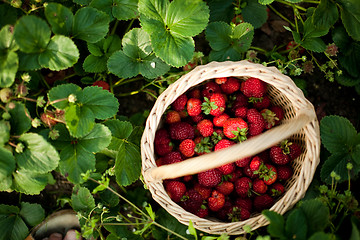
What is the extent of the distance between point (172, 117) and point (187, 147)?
150 millimetres

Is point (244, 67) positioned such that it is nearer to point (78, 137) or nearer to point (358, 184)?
point (78, 137)

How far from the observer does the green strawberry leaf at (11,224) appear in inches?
57.4

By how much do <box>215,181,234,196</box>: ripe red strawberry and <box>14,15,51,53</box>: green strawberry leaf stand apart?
0.89 meters

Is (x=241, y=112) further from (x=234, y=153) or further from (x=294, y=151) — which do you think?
(x=234, y=153)

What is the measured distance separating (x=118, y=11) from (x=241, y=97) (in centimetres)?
66

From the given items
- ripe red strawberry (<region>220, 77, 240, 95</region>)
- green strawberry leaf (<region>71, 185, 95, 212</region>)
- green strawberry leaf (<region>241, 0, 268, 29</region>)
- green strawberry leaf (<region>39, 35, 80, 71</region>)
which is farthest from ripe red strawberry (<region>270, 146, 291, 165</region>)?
green strawberry leaf (<region>39, 35, 80, 71</region>)

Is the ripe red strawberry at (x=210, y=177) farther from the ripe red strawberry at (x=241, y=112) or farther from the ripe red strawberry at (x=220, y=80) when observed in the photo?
the ripe red strawberry at (x=220, y=80)

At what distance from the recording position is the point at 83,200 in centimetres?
139

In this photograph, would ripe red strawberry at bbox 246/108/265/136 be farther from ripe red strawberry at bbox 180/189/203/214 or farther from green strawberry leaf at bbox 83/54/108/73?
green strawberry leaf at bbox 83/54/108/73

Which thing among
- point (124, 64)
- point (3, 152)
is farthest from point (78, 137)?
point (124, 64)

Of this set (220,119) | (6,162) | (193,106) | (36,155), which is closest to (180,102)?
(193,106)

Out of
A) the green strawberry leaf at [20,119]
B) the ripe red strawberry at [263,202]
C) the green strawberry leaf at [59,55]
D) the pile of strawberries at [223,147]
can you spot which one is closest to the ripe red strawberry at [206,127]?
the pile of strawberries at [223,147]

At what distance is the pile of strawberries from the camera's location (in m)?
1.35

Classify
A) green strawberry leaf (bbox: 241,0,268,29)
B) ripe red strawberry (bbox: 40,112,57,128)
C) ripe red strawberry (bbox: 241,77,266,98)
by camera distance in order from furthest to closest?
1. green strawberry leaf (bbox: 241,0,268,29)
2. ripe red strawberry (bbox: 241,77,266,98)
3. ripe red strawberry (bbox: 40,112,57,128)
